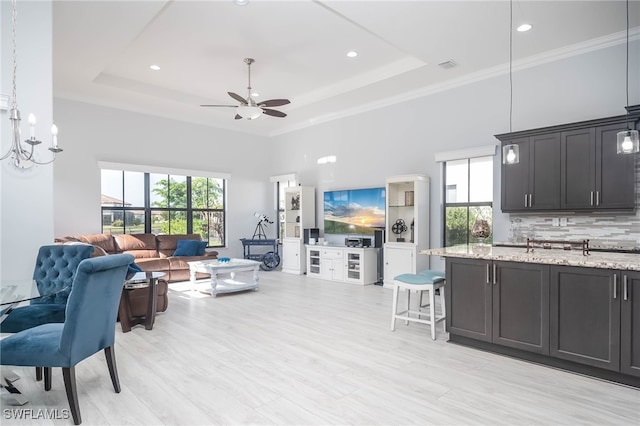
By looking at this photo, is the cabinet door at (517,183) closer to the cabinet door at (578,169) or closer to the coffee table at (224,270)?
the cabinet door at (578,169)

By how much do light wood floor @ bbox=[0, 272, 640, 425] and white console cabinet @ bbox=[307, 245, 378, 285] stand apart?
265 centimetres

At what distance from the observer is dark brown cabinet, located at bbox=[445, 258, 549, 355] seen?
10.3 ft

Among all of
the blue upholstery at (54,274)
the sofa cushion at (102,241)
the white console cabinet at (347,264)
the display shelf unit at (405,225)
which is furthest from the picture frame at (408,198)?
the sofa cushion at (102,241)

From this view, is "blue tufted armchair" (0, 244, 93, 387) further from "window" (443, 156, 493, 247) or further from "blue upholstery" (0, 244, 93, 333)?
"window" (443, 156, 493, 247)

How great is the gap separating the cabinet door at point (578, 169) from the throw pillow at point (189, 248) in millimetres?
6343

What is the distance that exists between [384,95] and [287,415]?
5879 millimetres

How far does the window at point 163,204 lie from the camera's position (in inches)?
291

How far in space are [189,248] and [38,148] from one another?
412cm

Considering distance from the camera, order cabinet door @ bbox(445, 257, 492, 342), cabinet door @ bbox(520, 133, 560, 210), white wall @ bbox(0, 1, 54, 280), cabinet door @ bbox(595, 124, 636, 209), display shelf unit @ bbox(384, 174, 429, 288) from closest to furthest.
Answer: white wall @ bbox(0, 1, 54, 280)
cabinet door @ bbox(445, 257, 492, 342)
cabinet door @ bbox(595, 124, 636, 209)
cabinet door @ bbox(520, 133, 560, 210)
display shelf unit @ bbox(384, 174, 429, 288)

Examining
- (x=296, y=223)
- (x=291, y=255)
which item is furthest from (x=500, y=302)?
(x=296, y=223)

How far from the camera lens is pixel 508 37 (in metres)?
4.60

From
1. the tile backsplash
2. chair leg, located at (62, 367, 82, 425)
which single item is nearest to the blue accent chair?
chair leg, located at (62, 367, 82, 425)

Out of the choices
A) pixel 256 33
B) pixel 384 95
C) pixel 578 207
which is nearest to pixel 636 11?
pixel 578 207

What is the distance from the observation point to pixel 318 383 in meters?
2.86
